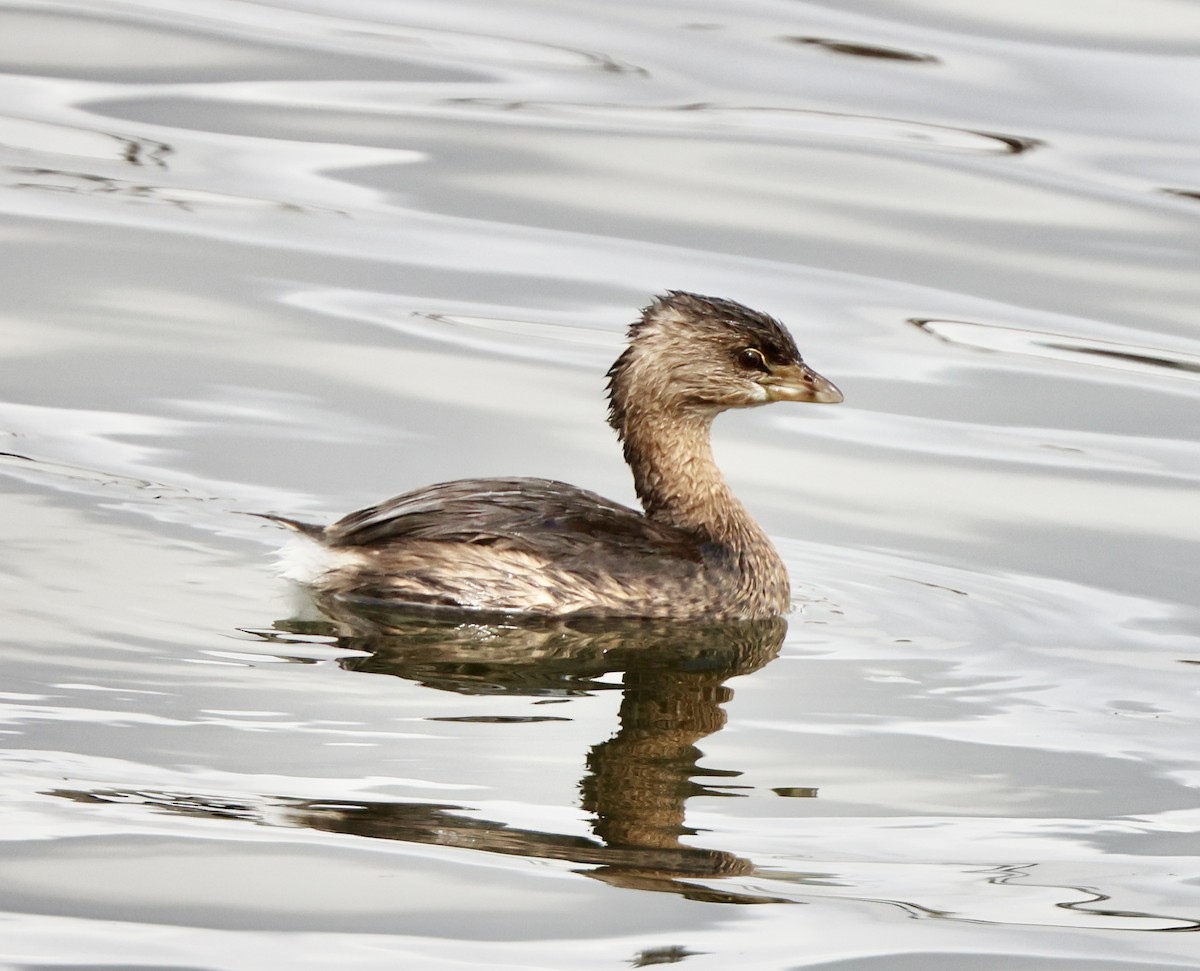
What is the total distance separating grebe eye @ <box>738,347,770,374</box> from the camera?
7.75 metres

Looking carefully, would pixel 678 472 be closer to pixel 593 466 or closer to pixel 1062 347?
pixel 593 466

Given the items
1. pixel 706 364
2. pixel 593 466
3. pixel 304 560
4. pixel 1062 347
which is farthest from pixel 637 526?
pixel 1062 347

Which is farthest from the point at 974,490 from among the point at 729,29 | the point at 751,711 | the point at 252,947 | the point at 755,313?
the point at 729,29

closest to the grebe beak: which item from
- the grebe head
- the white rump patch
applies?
the grebe head

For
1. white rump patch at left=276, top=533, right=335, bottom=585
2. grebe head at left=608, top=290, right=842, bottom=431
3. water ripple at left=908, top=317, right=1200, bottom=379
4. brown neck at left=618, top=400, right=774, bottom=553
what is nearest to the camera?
white rump patch at left=276, top=533, right=335, bottom=585

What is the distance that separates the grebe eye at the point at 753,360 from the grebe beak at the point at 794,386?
0.03 meters

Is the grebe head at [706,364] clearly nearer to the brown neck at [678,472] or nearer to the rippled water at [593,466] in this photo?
the brown neck at [678,472]

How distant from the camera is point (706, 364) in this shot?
7730 millimetres

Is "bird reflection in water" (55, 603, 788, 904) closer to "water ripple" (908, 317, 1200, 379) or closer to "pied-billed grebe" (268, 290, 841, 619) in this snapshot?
"pied-billed grebe" (268, 290, 841, 619)

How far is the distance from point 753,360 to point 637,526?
0.74 metres

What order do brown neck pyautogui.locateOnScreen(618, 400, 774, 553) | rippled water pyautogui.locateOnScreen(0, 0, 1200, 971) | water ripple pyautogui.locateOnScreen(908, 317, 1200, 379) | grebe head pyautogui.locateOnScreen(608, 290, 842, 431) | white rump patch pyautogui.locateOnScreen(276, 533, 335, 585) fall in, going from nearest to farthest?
rippled water pyautogui.locateOnScreen(0, 0, 1200, 971) → white rump patch pyautogui.locateOnScreen(276, 533, 335, 585) → grebe head pyautogui.locateOnScreen(608, 290, 842, 431) → brown neck pyautogui.locateOnScreen(618, 400, 774, 553) → water ripple pyautogui.locateOnScreen(908, 317, 1200, 379)

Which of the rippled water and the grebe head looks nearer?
the rippled water

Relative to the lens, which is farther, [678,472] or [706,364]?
[678,472]

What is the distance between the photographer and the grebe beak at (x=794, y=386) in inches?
307
